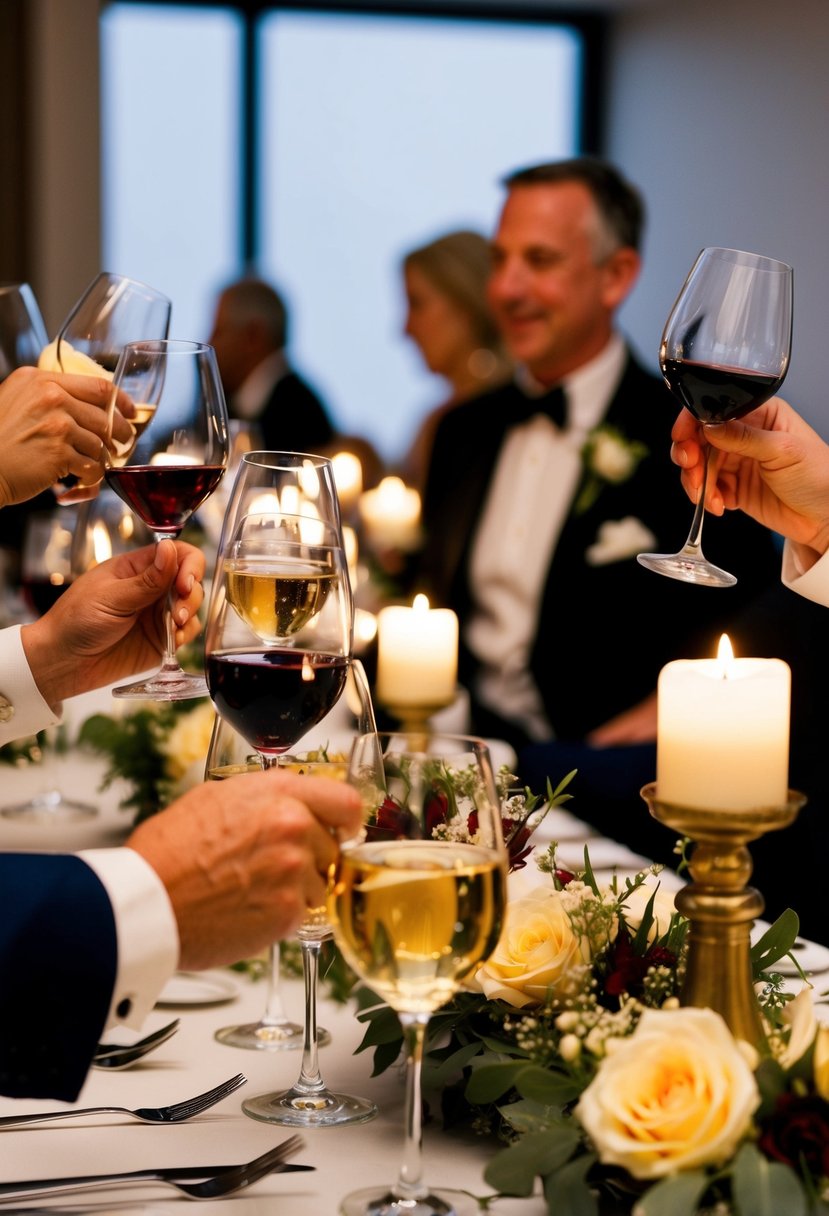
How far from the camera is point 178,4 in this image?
7.42 metres

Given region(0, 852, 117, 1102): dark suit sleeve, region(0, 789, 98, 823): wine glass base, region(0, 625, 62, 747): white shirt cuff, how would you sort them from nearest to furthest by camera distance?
region(0, 852, 117, 1102): dark suit sleeve < region(0, 625, 62, 747): white shirt cuff < region(0, 789, 98, 823): wine glass base

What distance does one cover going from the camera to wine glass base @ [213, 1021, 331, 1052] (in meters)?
1.19

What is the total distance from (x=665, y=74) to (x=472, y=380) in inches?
127

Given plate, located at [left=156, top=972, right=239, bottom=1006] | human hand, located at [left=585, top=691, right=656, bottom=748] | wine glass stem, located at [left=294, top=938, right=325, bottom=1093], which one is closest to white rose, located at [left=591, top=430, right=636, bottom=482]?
human hand, located at [left=585, top=691, right=656, bottom=748]

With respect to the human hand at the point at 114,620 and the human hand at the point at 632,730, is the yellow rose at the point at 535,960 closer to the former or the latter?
the human hand at the point at 114,620

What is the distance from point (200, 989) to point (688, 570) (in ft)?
2.01

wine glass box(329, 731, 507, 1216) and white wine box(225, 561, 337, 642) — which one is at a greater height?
white wine box(225, 561, 337, 642)

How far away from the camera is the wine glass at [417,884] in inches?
31.2

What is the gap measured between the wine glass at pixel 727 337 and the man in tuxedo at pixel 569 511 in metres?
1.98

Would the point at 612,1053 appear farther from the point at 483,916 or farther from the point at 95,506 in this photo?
the point at 95,506

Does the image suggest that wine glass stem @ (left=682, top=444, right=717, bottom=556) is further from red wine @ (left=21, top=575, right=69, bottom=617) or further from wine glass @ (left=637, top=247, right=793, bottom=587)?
red wine @ (left=21, top=575, right=69, bottom=617)

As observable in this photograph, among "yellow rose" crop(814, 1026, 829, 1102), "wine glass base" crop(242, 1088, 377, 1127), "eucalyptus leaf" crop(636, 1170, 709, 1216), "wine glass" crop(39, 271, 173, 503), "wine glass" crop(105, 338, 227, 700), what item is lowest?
"wine glass base" crop(242, 1088, 377, 1127)

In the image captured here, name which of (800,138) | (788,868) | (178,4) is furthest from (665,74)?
(788,868)

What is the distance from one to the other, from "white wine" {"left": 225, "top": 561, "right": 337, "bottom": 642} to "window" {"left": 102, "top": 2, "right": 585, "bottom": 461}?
657cm
